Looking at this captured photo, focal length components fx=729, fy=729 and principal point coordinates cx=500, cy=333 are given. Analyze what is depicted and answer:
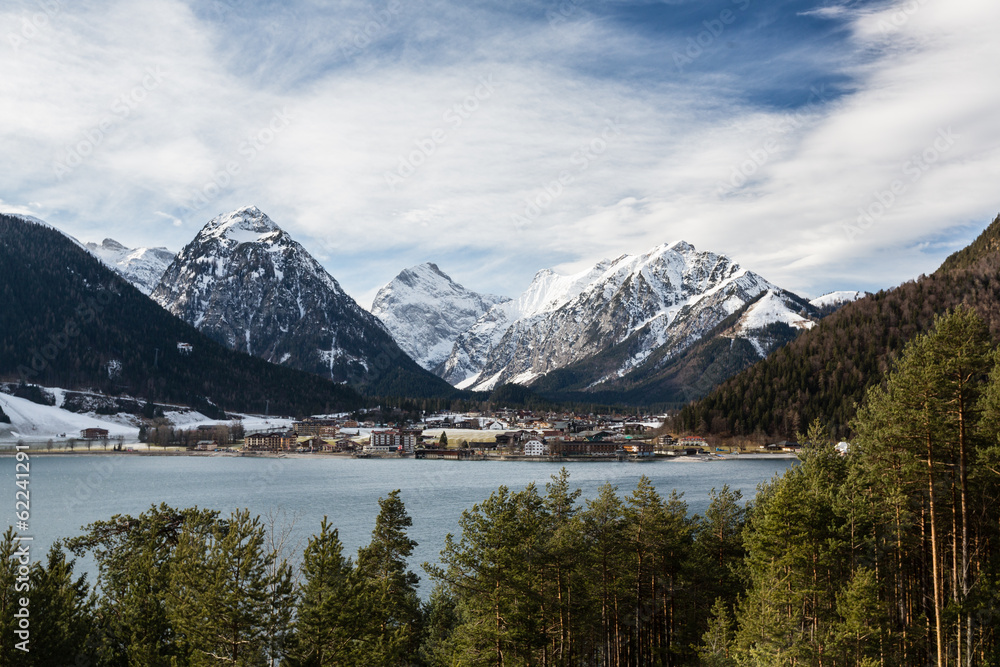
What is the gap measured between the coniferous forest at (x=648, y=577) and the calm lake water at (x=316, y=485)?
17.4 metres

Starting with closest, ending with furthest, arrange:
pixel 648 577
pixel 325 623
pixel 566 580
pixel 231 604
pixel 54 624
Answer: pixel 231 604 < pixel 325 623 < pixel 54 624 < pixel 566 580 < pixel 648 577

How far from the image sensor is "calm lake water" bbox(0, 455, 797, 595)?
7919cm

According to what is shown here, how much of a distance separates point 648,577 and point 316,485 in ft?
331

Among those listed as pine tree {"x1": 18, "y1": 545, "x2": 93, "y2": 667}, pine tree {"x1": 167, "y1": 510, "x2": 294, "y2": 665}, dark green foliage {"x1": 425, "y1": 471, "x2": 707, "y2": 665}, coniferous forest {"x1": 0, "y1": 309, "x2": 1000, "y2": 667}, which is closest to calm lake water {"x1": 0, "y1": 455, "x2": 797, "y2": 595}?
dark green foliage {"x1": 425, "y1": 471, "x2": 707, "y2": 665}

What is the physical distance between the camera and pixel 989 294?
188 meters

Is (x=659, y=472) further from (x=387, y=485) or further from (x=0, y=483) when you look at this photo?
(x=0, y=483)

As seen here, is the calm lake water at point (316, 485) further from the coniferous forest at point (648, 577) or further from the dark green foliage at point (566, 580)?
the coniferous forest at point (648, 577)

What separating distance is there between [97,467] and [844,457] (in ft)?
540

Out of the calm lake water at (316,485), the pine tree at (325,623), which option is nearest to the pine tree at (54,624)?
the pine tree at (325,623)

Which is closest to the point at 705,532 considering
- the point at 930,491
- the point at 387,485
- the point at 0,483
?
the point at 930,491

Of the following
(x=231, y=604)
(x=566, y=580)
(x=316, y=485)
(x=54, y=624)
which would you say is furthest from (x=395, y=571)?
(x=316, y=485)

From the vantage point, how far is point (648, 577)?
3531 centimetres

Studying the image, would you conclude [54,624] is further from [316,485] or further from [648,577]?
[316,485]

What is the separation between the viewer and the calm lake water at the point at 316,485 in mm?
79188
